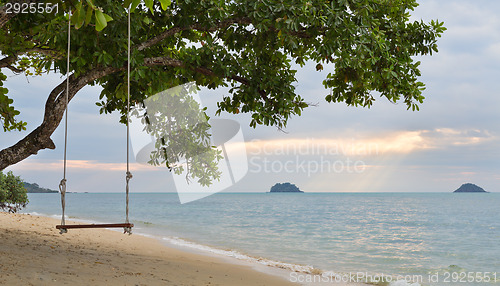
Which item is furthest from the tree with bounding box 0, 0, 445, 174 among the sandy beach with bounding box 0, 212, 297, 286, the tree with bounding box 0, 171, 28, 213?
the tree with bounding box 0, 171, 28, 213

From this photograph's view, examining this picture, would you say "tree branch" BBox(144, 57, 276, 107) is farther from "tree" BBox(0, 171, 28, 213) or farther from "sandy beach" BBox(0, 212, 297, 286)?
"tree" BBox(0, 171, 28, 213)

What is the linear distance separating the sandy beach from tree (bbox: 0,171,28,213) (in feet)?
23.1

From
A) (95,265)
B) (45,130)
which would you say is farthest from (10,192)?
(45,130)

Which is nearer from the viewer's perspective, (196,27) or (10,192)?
(196,27)

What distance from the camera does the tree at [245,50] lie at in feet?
20.6

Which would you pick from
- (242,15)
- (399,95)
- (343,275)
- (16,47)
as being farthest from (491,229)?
(16,47)

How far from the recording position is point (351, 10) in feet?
21.7

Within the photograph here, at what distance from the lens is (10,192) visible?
18141mm

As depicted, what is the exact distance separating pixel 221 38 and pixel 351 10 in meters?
2.59

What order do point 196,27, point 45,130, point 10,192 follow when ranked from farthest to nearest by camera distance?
point 10,192 → point 196,27 → point 45,130

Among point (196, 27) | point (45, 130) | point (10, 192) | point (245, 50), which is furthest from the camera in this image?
point (10, 192)

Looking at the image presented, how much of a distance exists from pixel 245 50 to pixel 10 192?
47.8ft

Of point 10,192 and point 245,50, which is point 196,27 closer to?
point 245,50

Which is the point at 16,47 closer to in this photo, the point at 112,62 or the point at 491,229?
the point at 112,62
